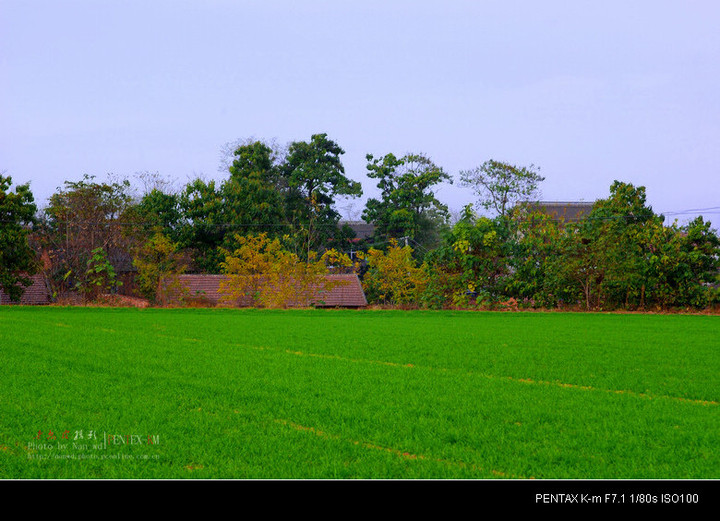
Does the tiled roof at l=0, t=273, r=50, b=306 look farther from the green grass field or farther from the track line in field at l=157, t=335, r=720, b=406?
the track line in field at l=157, t=335, r=720, b=406

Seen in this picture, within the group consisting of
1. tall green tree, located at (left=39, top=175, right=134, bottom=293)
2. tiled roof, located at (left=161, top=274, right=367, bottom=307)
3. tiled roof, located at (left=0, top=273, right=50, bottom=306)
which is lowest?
tiled roof, located at (left=0, top=273, right=50, bottom=306)

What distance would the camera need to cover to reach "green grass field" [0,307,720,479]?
495cm

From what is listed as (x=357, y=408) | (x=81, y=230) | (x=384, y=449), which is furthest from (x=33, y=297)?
(x=384, y=449)

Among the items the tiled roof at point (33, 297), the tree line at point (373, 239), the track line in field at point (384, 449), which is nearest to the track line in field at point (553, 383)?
the track line in field at point (384, 449)

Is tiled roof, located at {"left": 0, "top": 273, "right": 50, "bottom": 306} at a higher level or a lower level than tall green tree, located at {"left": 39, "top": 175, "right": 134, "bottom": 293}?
lower

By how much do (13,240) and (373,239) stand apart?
890 inches

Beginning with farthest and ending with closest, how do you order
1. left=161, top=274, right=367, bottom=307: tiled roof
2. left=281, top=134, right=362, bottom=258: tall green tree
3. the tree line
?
left=281, top=134, right=362, bottom=258: tall green tree
left=161, top=274, right=367, bottom=307: tiled roof
the tree line

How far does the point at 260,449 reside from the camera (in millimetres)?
5277

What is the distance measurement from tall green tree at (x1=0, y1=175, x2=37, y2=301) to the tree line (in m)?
0.06

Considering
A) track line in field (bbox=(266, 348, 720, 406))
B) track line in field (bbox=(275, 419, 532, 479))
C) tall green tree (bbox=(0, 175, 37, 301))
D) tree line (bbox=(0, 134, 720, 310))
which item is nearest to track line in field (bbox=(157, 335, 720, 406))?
track line in field (bbox=(266, 348, 720, 406))

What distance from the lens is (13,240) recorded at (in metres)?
29.4

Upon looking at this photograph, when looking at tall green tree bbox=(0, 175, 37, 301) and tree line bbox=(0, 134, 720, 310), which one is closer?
tree line bbox=(0, 134, 720, 310)

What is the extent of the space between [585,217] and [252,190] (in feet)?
59.8
